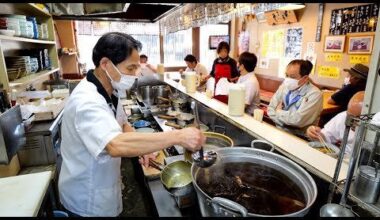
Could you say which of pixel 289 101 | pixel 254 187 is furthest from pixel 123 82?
pixel 289 101

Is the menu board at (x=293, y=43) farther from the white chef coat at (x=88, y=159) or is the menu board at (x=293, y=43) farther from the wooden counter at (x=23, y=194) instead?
the wooden counter at (x=23, y=194)

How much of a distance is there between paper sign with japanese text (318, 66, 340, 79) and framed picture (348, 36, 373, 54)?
0.44 m

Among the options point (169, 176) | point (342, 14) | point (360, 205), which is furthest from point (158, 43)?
point (360, 205)

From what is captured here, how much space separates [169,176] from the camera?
58.0 inches

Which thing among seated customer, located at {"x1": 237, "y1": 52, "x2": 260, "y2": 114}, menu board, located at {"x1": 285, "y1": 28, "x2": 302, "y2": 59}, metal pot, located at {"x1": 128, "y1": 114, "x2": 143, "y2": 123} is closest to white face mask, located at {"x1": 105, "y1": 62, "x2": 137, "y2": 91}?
metal pot, located at {"x1": 128, "y1": 114, "x2": 143, "y2": 123}

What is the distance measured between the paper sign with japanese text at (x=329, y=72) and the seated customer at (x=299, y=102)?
2230 millimetres

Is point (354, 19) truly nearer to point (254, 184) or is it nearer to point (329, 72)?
point (329, 72)

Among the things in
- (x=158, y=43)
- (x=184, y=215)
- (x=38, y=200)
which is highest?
(x=158, y=43)

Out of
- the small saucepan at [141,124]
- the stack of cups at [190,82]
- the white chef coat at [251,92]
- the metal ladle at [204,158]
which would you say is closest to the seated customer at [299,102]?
the white chef coat at [251,92]

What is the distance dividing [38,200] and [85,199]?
9.8 inches

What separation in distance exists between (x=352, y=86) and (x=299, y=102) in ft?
4.84

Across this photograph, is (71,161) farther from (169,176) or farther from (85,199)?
(169,176)

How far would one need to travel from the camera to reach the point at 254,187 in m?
1.11

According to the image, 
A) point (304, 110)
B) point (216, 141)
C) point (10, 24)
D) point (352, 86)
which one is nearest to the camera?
point (216, 141)
